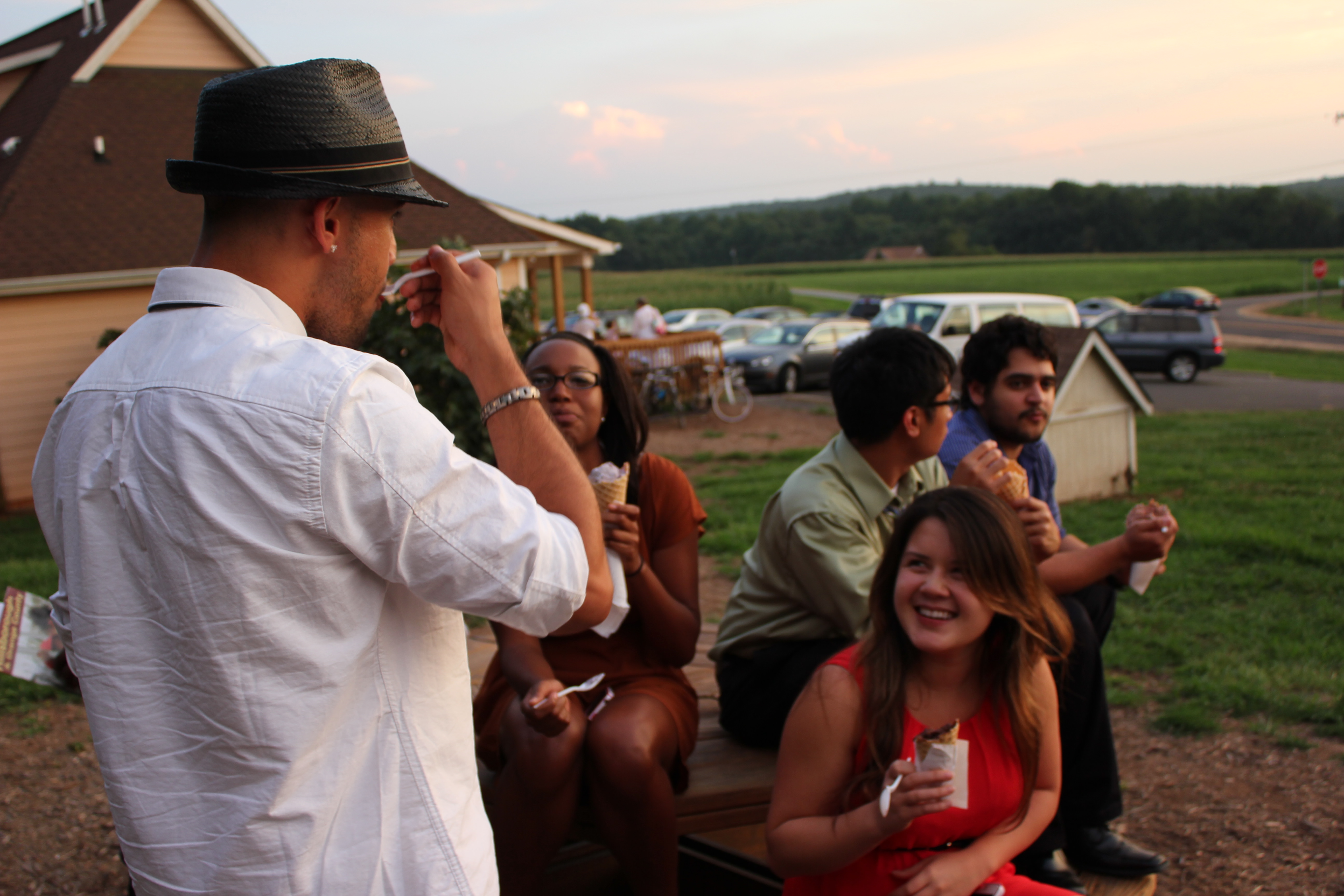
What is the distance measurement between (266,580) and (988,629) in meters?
1.80

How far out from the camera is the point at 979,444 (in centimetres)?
379

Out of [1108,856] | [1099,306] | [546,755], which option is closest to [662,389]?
[1108,856]

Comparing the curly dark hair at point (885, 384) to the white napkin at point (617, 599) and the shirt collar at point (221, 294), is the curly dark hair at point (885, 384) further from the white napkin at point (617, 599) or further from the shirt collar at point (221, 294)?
the shirt collar at point (221, 294)

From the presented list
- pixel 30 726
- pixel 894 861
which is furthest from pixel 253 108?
pixel 30 726

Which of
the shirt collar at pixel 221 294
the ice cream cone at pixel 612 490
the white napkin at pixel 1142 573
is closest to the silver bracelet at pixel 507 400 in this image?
the shirt collar at pixel 221 294

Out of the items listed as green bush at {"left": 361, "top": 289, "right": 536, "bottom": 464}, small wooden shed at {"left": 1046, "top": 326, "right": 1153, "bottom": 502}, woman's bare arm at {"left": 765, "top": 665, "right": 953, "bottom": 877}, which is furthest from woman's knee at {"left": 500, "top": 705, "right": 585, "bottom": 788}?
small wooden shed at {"left": 1046, "top": 326, "right": 1153, "bottom": 502}

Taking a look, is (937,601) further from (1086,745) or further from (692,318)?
(692,318)

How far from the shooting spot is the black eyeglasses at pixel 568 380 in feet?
10.7

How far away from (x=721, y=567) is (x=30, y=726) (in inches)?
181

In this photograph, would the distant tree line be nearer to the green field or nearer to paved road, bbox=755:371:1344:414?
the green field

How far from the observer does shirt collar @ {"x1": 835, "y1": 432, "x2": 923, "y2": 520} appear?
10.5 ft

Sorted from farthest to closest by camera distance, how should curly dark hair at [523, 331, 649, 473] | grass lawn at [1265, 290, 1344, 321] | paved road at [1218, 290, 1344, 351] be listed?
1. grass lawn at [1265, 290, 1344, 321]
2. paved road at [1218, 290, 1344, 351]
3. curly dark hair at [523, 331, 649, 473]

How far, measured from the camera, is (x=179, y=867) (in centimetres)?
130

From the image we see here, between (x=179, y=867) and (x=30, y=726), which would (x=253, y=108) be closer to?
(x=179, y=867)
